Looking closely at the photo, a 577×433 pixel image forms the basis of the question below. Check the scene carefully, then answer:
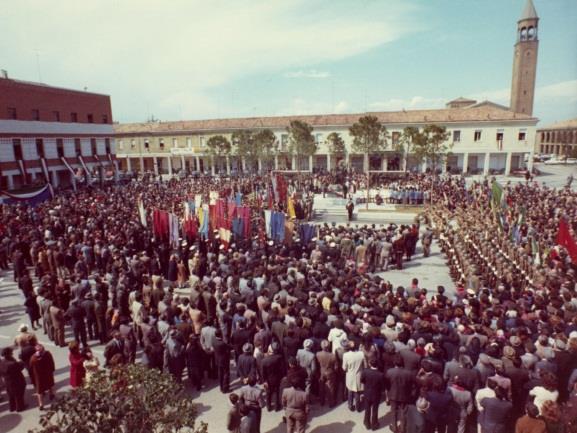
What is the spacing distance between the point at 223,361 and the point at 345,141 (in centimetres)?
4342

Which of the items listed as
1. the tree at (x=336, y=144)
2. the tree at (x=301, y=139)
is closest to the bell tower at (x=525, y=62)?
the tree at (x=336, y=144)

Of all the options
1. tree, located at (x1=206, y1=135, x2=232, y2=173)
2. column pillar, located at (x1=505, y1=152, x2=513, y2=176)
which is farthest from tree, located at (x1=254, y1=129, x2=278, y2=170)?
column pillar, located at (x1=505, y1=152, x2=513, y2=176)

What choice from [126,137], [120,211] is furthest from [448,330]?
[126,137]

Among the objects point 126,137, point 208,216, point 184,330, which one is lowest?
Result: point 184,330

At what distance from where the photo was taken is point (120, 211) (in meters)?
19.7

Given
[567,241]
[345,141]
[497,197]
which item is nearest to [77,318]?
[567,241]

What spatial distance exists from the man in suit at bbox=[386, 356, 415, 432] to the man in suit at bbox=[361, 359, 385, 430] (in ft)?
0.51

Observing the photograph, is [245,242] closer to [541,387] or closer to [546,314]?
[546,314]

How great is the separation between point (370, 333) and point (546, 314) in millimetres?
3679

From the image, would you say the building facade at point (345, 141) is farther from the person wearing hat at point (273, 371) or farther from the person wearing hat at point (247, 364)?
the person wearing hat at point (247, 364)

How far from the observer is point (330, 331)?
7.29 m

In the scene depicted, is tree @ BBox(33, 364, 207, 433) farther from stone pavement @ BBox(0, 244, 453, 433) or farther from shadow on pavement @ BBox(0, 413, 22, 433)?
shadow on pavement @ BBox(0, 413, 22, 433)

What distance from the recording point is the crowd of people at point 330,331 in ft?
18.5

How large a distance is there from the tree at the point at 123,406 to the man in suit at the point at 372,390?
340 centimetres
